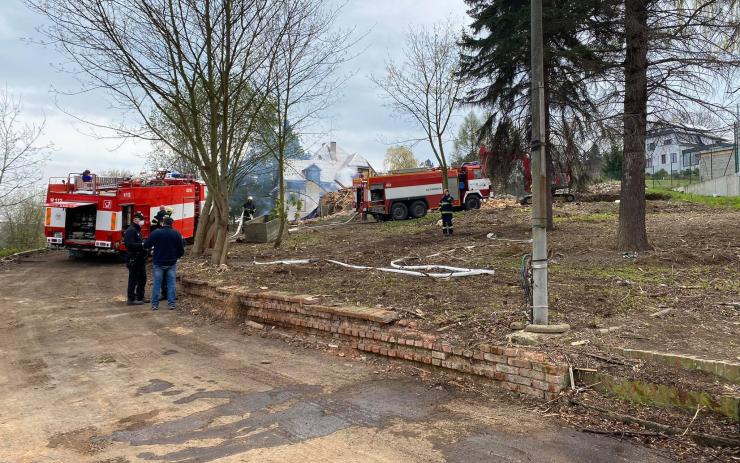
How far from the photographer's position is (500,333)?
5.28m

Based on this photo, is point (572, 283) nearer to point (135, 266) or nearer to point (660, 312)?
point (660, 312)

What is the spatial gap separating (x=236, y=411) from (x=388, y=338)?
189 cm

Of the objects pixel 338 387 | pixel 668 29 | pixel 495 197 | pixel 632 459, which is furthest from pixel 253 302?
pixel 495 197

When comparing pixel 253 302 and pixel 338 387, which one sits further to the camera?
pixel 253 302

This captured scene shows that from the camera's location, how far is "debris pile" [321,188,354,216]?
38844mm

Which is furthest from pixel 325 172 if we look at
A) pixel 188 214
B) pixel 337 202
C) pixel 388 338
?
pixel 388 338

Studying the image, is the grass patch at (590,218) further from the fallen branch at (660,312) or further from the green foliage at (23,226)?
the green foliage at (23,226)

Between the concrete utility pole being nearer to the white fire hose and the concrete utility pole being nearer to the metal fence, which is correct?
the white fire hose

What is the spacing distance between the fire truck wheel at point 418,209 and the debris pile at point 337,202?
36.9 feet

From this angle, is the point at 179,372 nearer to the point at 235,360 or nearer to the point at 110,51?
the point at 235,360

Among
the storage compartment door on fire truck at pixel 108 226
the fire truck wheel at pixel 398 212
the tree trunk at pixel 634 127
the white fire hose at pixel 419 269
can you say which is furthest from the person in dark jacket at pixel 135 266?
the fire truck wheel at pixel 398 212

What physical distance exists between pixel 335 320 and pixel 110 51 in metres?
8.07

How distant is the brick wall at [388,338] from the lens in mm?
4513

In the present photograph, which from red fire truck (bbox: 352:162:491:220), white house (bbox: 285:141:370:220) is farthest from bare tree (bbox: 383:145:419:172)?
red fire truck (bbox: 352:162:491:220)
